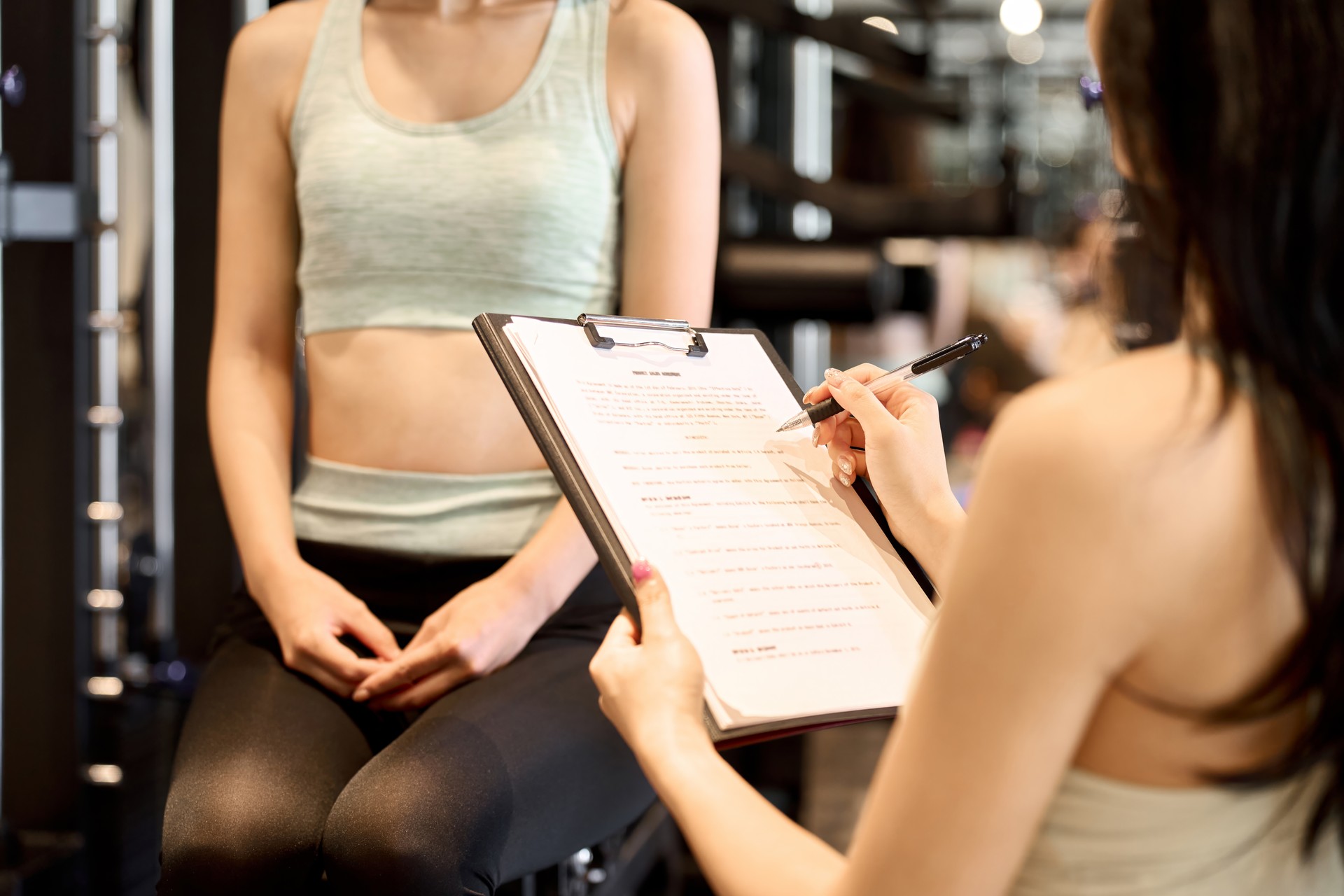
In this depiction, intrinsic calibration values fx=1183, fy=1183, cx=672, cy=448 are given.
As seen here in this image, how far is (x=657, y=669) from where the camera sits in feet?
2.35

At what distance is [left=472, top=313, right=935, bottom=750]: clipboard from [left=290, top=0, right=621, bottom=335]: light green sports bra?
0.29 meters

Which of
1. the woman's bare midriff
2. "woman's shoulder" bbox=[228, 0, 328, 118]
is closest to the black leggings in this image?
the woman's bare midriff

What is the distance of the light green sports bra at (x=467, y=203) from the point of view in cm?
121

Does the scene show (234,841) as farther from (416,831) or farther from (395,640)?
(395,640)

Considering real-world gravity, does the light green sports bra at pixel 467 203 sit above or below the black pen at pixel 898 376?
above

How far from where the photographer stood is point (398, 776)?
0.91m

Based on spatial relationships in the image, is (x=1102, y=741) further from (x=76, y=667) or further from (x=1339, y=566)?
(x=76, y=667)

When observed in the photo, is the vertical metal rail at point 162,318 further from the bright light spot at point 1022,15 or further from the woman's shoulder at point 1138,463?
the bright light spot at point 1022,15

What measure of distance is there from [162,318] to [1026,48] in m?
9.24

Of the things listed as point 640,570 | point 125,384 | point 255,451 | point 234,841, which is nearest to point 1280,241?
point 640,570

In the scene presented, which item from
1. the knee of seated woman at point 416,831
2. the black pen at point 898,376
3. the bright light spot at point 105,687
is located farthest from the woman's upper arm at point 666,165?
the bright light spot at point 105,687

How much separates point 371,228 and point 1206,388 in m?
0.91

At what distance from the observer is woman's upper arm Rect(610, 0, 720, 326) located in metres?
1.21

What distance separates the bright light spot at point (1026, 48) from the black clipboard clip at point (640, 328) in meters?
9.25
